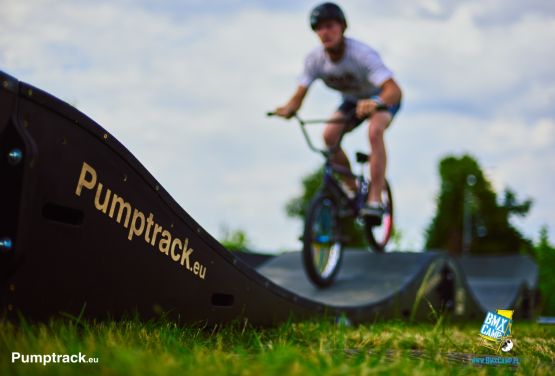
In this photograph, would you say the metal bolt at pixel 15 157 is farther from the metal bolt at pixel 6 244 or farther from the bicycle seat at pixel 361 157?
the bicycle seat at pixel 361 157

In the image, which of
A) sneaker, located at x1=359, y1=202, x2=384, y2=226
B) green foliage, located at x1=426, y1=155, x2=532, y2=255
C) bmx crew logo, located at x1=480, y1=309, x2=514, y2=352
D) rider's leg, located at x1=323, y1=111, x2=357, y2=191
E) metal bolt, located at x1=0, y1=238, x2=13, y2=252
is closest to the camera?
metal bolt, located at x1=0, y1=238, x2=13, y2=252

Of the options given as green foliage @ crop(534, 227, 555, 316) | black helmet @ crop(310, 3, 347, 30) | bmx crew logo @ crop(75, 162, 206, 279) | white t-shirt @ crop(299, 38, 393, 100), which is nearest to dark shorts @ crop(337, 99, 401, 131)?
white t-shirt @ crop(299, 38, 393, 100)

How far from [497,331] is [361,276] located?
3054mm

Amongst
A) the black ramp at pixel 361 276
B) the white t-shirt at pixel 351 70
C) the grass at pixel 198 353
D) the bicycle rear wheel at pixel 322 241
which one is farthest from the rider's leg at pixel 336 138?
the grass at pixel 198 353

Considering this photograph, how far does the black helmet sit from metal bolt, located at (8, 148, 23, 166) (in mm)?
3418

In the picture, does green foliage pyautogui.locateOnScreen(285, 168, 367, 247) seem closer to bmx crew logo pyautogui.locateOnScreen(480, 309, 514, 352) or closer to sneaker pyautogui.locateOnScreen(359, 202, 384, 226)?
sneaker pyautogui.locateOnScreen(359, 202, 384, 226)

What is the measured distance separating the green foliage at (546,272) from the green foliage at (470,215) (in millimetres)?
15699

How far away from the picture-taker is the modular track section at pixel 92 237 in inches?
77.2

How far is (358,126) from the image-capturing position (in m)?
5.70

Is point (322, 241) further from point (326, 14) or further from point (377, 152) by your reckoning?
point (326, 14)

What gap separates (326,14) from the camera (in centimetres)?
484

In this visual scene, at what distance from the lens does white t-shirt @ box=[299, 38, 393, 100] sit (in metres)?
5.00

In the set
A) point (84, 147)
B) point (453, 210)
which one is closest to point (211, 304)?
point (84, 147)

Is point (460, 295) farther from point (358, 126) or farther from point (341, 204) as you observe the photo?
point (358, 126)
